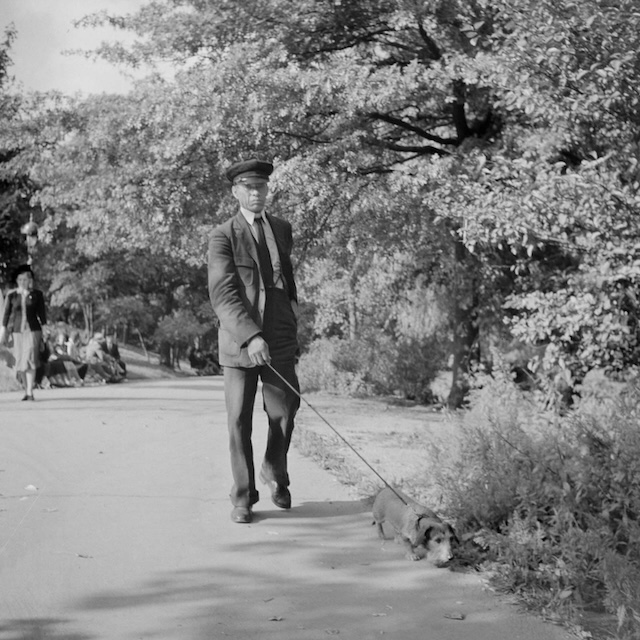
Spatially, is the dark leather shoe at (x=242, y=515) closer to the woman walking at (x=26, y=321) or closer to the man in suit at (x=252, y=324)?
the man in suit at (x=252, y=324)

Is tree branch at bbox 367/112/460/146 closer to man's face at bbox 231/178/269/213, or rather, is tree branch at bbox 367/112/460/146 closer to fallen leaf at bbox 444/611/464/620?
man's face at bbox 231/178/269/213

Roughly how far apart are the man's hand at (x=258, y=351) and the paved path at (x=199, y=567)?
3.25 feet

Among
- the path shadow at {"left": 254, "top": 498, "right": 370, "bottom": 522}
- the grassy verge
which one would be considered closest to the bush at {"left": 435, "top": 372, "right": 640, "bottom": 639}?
the grassy verge

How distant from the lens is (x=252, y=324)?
6461 millimetres

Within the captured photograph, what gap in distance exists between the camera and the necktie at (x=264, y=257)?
6.74 m

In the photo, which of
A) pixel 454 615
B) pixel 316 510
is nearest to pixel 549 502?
pixel 454 615

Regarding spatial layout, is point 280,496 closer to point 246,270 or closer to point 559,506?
point 246,270

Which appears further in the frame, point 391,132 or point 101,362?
point 101,362

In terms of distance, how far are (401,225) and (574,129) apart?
23.0 feet

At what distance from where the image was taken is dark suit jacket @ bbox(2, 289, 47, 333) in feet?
51.3

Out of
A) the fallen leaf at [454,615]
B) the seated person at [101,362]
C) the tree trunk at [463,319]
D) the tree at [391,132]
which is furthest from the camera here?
the seated person at [101,362]

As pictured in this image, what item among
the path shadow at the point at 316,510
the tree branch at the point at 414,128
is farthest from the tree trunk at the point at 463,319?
the path shadow at the point at 316,510

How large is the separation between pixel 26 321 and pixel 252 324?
1017 centimetres

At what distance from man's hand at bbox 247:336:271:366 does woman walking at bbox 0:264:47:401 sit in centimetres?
990
